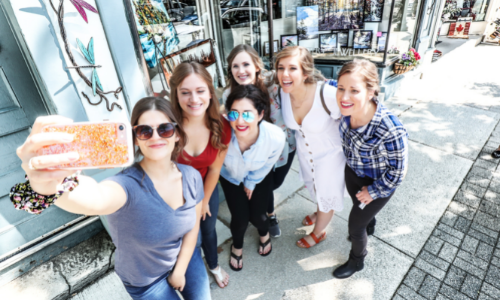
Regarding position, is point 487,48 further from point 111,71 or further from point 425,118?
point 111,71

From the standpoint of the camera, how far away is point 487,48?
33.9 ft

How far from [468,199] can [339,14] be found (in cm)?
474

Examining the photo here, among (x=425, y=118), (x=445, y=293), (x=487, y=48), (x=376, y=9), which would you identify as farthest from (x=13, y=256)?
(x=487, y=48)

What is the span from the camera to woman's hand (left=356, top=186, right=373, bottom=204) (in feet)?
6.33

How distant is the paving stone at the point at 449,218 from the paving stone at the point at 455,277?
0.63 meters

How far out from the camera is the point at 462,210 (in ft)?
9.99

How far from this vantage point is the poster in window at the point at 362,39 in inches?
236

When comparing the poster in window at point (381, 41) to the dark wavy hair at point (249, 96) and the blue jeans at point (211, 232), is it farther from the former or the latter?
the blue jeans at point (211, 232)

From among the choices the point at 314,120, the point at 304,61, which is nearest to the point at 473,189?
the point at 314,120

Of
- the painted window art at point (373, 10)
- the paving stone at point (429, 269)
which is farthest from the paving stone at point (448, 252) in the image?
the painted window art at point (373, 10)

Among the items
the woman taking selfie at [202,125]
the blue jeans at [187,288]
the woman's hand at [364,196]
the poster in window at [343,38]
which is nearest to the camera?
the blue jeans at [187,288]

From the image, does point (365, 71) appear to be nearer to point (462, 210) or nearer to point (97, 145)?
point (97, 145)

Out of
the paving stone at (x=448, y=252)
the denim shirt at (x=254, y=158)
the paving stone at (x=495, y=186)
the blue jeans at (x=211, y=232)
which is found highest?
the denim shirt at (x=254, y=158)

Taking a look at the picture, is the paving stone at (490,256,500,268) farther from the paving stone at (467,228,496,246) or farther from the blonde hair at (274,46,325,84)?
the blonde hair at (274,46,325,84)
